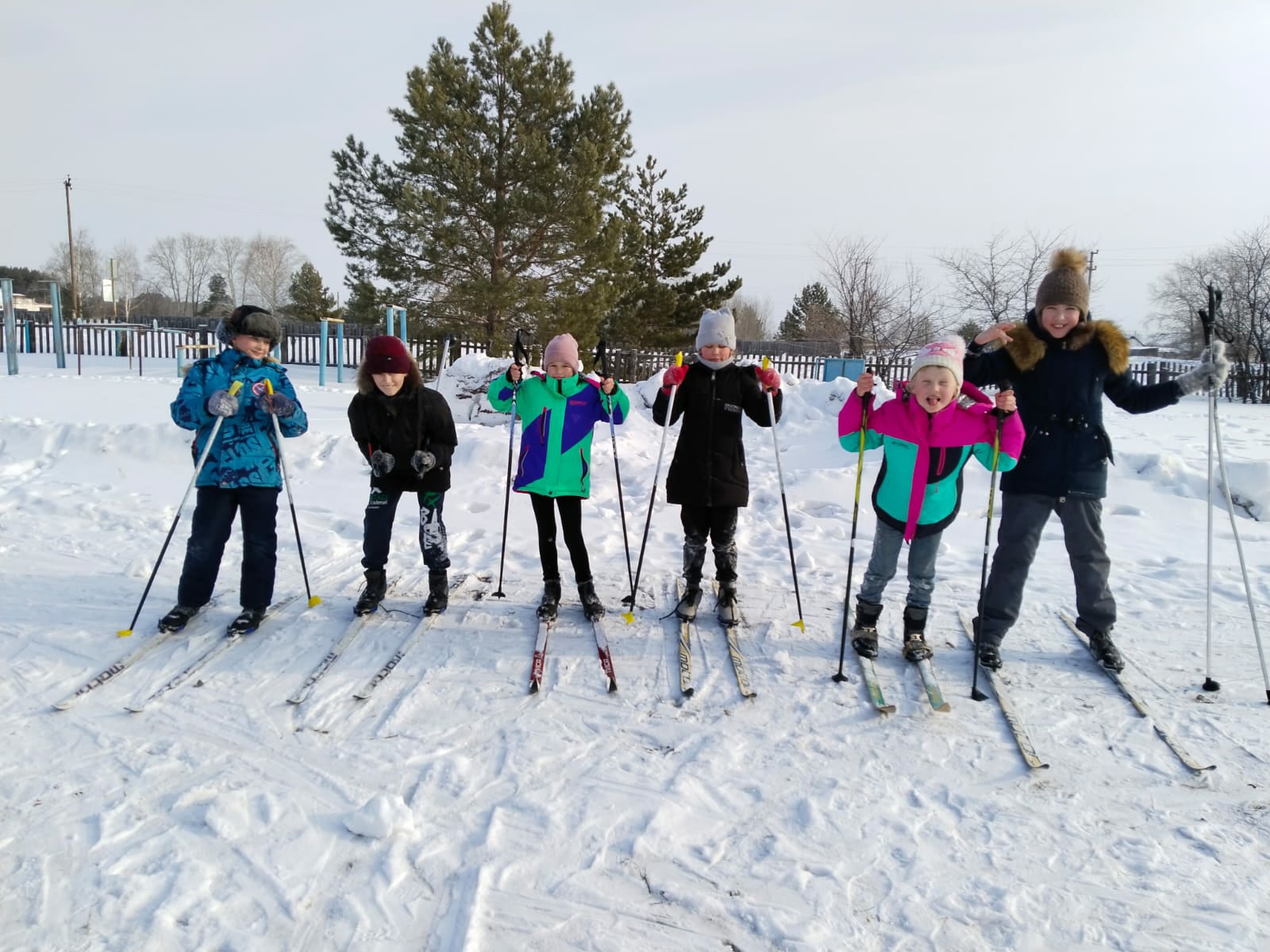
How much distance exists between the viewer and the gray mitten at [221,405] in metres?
4.11

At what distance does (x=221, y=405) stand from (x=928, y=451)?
3.74 metres

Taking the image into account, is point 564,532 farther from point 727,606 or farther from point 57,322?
point 57,322

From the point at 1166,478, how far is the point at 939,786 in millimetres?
6922

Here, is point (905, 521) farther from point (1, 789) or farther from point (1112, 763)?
point (1, 789)

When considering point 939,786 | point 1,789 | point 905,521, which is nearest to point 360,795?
point 1,789

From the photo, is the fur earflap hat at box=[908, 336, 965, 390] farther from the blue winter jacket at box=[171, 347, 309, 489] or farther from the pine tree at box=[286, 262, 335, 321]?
the pine tree at box=[286, 262, 335, 321]

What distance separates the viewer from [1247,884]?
96.3 inches

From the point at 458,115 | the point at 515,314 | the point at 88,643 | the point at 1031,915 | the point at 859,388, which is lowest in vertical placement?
the point at 1031,915

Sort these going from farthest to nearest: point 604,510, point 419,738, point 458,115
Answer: point 458,115, point 604,510, point 419,738

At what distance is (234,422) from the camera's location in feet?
14.2

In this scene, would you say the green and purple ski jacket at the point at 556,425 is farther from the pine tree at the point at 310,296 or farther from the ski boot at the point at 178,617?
the pine tree at the point at 310,296

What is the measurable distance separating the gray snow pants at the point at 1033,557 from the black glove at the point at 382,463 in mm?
3306

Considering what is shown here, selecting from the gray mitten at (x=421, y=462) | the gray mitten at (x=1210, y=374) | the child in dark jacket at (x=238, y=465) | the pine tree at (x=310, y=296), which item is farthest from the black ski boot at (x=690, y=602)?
the pine tree at (x=310, y=296)

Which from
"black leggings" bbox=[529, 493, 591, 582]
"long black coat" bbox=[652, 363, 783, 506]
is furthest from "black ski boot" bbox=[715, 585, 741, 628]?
"black leggings" bbox=[529, 493, 591, 582]
